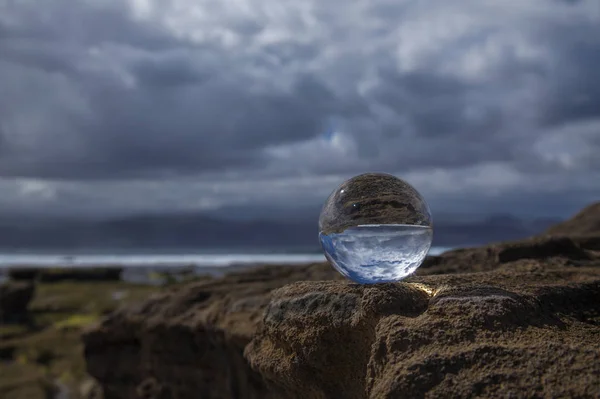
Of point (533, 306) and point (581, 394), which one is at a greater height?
point (533, 306)

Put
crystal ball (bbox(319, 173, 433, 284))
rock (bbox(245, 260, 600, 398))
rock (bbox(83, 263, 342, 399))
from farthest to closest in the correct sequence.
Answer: rock (bbox(83, 263, 342, 399)), crystal ball (bbox(319, 173, 433, 284)), rock (bbox(245, 260, 600, 398))

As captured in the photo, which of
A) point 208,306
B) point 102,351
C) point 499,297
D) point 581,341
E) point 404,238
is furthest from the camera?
point 102,351

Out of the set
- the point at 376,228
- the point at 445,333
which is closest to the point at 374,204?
the point at 376,228

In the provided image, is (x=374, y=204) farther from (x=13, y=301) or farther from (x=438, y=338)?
(x=13, y=301)

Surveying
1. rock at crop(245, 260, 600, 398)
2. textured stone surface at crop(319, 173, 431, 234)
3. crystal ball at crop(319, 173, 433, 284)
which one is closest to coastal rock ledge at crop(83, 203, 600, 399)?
rock at crop(245, 260, 600, 398)

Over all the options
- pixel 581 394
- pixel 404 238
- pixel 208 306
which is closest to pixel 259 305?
pixel 208 306

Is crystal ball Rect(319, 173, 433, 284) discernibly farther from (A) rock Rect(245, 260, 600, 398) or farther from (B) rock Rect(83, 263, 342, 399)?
(B) rock Rect(83, 263, 342, 399)

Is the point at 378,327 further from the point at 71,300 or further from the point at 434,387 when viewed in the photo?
the point at 71,300
